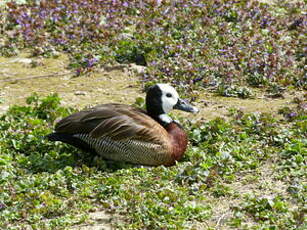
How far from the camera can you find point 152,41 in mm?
12828

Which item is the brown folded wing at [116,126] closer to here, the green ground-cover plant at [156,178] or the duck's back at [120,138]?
the duck's back at [120,138]

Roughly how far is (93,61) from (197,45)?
198 cm

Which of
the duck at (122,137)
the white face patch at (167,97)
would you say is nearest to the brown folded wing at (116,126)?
the duck at (122,137)

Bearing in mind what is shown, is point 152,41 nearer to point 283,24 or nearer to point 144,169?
point 283,24

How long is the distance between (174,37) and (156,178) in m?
5.28

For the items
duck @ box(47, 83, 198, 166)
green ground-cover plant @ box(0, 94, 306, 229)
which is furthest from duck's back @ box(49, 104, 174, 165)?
green ground-cover plant @ box(0, 94, 306, 229)

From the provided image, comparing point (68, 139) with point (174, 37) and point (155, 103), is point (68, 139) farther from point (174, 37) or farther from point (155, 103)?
point (174, 37)

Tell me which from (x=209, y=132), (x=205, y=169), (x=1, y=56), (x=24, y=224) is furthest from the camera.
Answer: (x=1, y=56)

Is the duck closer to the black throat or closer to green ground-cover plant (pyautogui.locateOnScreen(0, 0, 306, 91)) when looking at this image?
the black throat

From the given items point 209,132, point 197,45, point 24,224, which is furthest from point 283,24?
point 24,224

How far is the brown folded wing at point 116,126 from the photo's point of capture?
29.0 feet

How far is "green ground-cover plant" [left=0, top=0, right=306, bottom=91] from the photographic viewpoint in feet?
39.5

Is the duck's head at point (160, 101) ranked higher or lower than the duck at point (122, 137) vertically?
higher

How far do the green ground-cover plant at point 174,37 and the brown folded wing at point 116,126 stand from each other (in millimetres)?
2702
